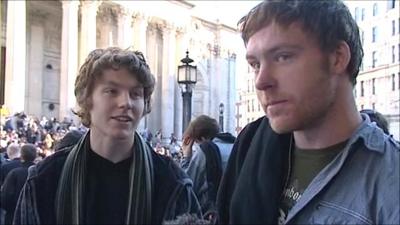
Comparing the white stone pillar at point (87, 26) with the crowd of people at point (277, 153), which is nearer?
the crowd of people at point (277, 153)

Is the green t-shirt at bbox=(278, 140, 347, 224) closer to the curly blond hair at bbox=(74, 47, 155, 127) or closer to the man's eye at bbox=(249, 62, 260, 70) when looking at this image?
the man's eye at bbox=(249, 62, 260, 70)

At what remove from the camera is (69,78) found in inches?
Result: 1183

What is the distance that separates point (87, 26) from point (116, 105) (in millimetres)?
30295

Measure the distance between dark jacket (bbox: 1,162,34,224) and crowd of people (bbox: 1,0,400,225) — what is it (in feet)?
13.5

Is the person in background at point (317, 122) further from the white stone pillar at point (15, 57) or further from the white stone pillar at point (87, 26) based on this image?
the white stone pillar at point (87, 26)

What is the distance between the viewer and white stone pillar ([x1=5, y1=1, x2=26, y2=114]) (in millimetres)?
25578

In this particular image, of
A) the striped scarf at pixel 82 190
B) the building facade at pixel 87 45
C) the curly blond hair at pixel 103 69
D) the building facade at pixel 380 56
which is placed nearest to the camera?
the striped scarf at pixel 82 190

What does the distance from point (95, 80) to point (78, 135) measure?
1985mm

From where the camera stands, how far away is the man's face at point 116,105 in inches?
110

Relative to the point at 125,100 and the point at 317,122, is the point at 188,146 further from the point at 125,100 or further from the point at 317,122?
the point at 317,122

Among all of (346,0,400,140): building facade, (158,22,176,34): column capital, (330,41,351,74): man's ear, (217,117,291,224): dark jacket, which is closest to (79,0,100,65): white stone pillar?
(158,22,176,34): column capital

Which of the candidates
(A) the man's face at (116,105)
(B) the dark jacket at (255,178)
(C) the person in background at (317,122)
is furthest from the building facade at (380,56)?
(C) the person in background at (317,122)

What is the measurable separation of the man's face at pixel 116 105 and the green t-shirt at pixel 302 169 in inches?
42.8

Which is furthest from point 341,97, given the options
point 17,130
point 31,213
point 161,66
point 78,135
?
point 161,66
